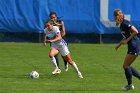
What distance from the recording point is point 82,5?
1069 inches

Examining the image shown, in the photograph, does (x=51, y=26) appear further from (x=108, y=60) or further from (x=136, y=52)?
(x=108, y=60)

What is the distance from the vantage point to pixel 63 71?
53.7 ft

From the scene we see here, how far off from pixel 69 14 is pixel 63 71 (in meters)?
11.1

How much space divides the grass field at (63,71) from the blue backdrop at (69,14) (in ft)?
5.56

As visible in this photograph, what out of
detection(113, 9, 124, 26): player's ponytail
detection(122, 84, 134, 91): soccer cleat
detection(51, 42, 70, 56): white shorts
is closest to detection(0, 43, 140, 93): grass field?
detection(122, 84, 134, 91): soccer cleat

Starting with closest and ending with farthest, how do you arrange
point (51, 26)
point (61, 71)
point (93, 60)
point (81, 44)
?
point (51, 26)
point (61, 71)
point (93, 60)
point (81, 44)

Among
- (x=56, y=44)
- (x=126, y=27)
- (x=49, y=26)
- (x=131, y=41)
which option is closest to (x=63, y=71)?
(x=56, y=44)

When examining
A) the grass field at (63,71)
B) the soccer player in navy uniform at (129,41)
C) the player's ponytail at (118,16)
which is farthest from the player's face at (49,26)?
the player's ponytail at (118,16)

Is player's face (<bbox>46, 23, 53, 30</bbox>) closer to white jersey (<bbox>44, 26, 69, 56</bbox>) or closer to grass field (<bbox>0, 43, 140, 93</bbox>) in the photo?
white jersey (<bbox>44, 26, 69, 56</bbox>)

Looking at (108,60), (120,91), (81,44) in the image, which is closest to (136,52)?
(120,91)

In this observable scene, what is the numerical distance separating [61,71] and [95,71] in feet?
3.43

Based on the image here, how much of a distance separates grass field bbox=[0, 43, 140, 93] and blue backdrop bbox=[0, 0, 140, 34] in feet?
5.56

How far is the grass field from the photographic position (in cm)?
1266

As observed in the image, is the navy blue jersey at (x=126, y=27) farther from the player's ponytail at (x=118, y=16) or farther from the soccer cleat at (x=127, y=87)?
the soccer cleat at (x=127, y=87)
